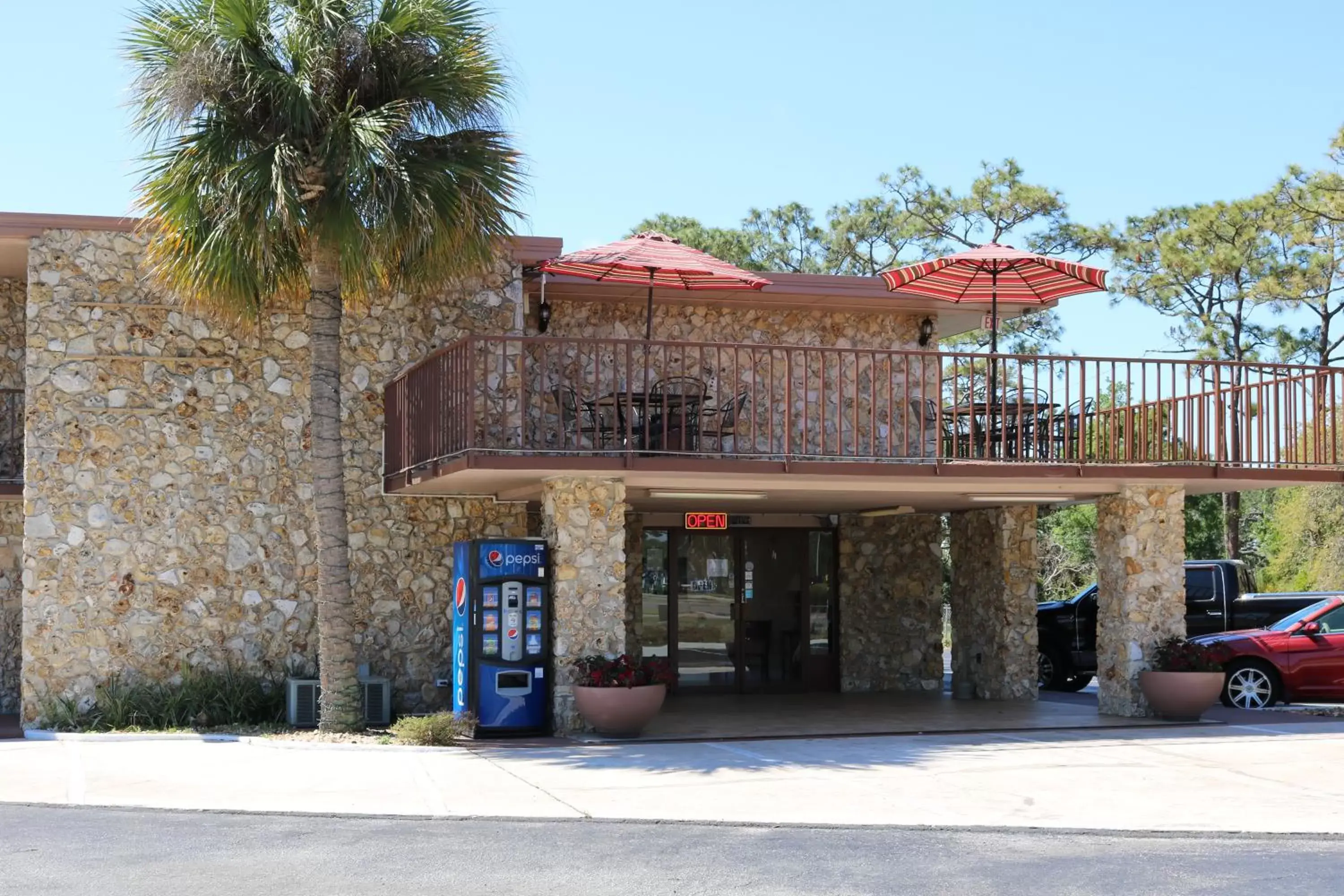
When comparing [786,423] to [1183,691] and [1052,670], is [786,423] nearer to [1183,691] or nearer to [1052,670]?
[1183,691]

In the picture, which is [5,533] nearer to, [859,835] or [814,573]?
[814,573]

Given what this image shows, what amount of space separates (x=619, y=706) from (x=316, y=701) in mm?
3298

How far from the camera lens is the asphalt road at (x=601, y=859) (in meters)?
7.46

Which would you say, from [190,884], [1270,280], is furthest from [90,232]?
[1270,280]

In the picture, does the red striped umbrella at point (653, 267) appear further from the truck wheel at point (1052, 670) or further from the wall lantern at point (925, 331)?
the truck wheel at point (1052, 670)

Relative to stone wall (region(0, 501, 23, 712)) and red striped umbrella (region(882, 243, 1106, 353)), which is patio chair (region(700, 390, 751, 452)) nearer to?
red striped umbrella (region(882, 243, 1106, 353))

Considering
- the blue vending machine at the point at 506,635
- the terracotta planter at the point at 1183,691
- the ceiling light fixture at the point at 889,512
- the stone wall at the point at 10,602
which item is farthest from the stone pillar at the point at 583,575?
the stone wall at the point at 10,602

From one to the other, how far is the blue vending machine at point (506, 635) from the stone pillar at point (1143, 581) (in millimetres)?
6317

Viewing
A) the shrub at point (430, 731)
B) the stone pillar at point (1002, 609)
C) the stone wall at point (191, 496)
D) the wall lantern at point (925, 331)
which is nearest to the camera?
the shrub at point (430, 731)

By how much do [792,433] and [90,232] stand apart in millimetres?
8379

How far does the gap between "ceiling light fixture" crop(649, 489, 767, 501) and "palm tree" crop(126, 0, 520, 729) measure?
325 cm

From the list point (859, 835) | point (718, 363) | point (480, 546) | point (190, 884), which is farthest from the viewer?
point (480, 546)

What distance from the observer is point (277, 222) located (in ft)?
44.5

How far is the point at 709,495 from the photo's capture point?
16.2 metres
